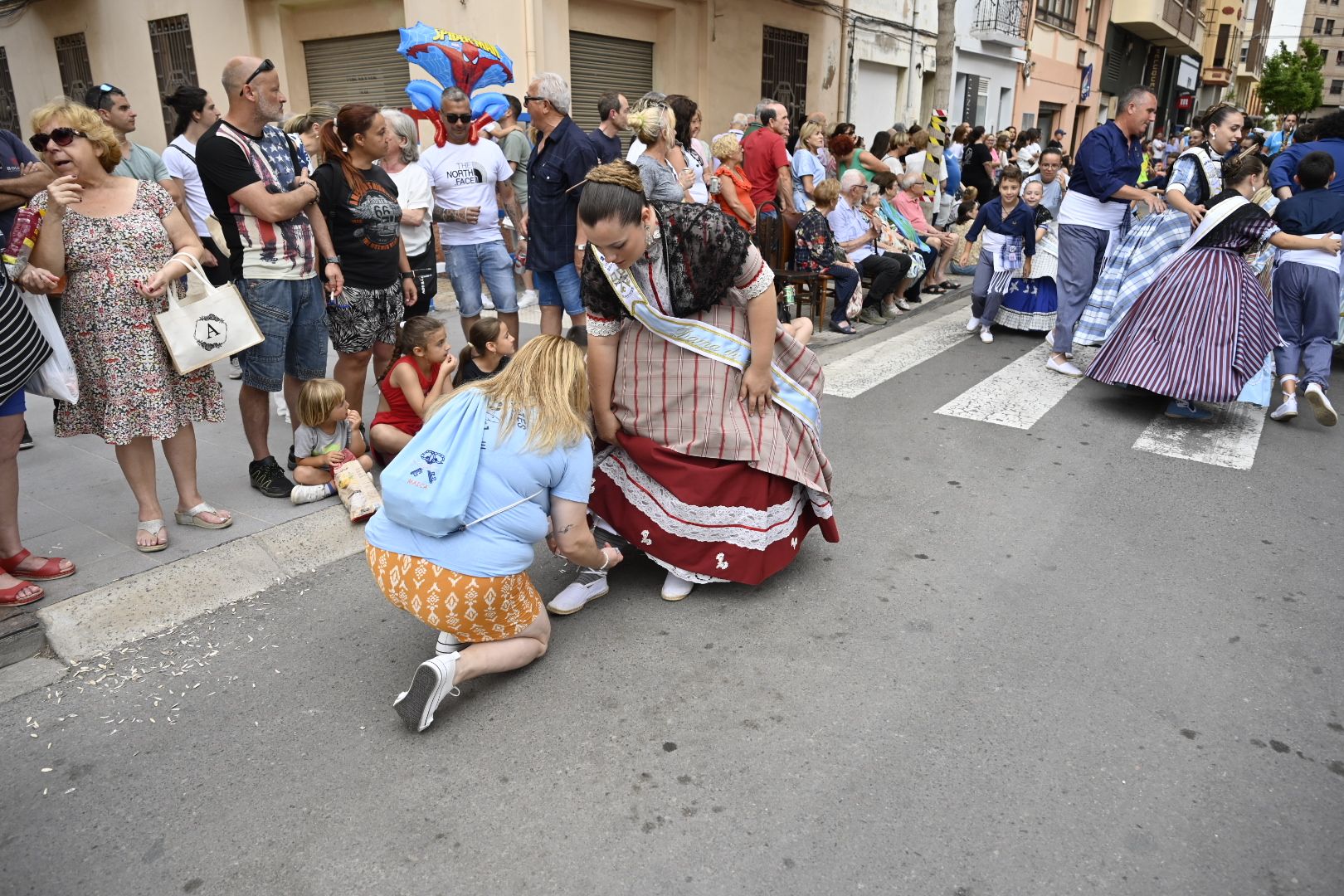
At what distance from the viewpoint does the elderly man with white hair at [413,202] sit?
211 inches

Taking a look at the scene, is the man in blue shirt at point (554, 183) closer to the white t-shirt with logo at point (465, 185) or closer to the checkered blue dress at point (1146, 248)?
the white t-shirt with logo at point (465, 185)

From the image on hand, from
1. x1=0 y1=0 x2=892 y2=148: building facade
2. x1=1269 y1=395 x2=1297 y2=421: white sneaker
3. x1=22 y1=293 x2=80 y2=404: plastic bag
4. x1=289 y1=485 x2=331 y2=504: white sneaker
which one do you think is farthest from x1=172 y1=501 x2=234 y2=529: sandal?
x1=0 y1=0 x2=892 y2=148: building facade

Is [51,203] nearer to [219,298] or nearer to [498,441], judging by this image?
[219,298]

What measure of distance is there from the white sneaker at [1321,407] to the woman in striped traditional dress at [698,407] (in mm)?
3973

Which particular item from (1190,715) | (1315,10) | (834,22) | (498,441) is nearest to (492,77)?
(498,441)

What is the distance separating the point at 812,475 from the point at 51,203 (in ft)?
9.58

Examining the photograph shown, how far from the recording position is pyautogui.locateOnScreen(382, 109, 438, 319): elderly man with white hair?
5.35 meters

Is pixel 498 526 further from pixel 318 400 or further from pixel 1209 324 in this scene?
pixel 1209 324

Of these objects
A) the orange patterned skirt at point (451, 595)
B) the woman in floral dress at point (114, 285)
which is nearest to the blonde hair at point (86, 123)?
the woman in floral dress at point (114, 285)

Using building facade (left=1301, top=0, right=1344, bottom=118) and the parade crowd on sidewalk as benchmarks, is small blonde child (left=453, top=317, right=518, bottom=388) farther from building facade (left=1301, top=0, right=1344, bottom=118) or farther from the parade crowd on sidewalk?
building facade (left=1301, top=0, right=1344, bottom=118)

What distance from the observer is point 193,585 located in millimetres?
3498

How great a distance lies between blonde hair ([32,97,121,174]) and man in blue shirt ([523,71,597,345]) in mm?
A: 2467

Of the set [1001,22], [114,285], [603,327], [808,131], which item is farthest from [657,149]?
[1001,22]

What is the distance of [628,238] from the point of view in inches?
116
